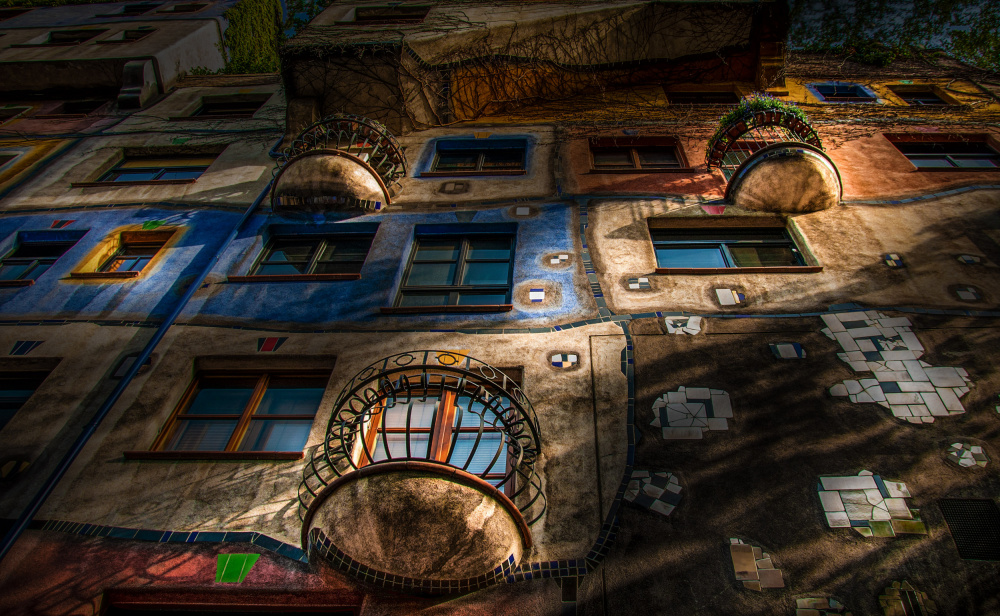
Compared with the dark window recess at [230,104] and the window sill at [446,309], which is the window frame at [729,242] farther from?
the dark window recess at [230,104]

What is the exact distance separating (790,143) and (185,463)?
10.5m

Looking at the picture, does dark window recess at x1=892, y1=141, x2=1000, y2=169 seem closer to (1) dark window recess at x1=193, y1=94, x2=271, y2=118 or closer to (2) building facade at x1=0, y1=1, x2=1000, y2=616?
(2) building facade at x1=0, y1=1, x2=1000, y2=616

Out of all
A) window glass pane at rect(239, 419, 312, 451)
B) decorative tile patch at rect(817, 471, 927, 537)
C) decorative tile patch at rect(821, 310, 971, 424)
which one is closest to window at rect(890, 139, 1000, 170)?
decorative tile patch at rect(821, 310, 971, 424)

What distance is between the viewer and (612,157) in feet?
44.3

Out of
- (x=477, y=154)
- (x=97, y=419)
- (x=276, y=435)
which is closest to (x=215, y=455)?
(x=276, y=435)

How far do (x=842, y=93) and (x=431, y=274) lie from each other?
44.1 ft

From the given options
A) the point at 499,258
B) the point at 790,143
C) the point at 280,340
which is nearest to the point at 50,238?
the point at 280,340

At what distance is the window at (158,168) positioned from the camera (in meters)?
14.1

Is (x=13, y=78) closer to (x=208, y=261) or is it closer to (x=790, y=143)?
(x=208, y=261)

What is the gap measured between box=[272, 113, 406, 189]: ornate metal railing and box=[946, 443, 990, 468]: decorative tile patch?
9869 millimetres

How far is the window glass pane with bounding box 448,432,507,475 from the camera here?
22.5 ft

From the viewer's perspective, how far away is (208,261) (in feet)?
34.3

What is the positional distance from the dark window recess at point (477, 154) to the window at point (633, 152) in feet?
5.69

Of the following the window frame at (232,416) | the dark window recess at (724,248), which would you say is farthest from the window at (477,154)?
the window frame at (232,416)
